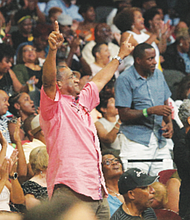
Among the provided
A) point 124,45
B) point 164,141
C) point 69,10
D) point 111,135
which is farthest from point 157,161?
point 69,10

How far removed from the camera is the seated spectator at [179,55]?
7.78 meters

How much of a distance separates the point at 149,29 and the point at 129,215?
5.18m

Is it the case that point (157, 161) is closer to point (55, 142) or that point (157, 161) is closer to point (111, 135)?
point (111, 135)

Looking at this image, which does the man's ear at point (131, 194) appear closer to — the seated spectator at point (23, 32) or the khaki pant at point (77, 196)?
the khaki pant at point (77, 196)

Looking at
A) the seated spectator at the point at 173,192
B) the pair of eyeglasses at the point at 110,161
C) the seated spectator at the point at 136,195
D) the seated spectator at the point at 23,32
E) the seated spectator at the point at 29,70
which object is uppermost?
the seated spectator at the point at 23,32

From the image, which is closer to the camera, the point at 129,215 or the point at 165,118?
the point at 129,215

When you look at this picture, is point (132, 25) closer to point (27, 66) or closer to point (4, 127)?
point (27, 66)

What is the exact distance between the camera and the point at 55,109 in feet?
8.78

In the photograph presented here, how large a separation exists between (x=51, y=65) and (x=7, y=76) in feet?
12.3

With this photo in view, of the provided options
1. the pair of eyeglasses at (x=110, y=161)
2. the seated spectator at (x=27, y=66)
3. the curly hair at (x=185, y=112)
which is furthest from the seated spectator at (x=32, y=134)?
the curly hair at (x=185, y=112)

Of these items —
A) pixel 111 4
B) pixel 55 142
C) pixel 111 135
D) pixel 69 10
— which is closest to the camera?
pixel 55 142

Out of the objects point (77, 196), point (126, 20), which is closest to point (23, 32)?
point (126, 20)

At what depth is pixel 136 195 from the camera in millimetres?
3652

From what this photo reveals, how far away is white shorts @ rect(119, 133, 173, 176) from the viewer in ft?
14.7
